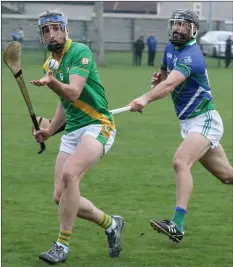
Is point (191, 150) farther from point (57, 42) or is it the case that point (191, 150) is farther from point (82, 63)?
point (57, 42)

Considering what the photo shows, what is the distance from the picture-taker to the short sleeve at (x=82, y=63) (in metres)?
7.14

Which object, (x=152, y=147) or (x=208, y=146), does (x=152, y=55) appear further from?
(x=208, y=146)

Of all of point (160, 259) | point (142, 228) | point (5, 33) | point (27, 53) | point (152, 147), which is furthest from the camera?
point (5, 33)

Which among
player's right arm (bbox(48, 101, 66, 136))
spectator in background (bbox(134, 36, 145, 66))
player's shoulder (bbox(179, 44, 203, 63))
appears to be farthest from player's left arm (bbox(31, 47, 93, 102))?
spectator in background (bbox(134, 36, 145, 66))

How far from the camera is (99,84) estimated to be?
746 centimetres

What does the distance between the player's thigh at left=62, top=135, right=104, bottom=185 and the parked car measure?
40.9 metres

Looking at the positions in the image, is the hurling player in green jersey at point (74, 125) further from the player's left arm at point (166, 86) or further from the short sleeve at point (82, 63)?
the player's left arm at point (166, 86)

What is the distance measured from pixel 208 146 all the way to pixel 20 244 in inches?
78.1

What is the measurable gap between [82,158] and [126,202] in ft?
9.18

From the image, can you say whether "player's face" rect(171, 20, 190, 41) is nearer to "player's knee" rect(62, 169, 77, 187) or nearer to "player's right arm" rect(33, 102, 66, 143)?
"player's right arm" rect(33, 102, 66, 143)

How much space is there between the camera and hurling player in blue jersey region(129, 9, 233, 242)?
808 centimetres

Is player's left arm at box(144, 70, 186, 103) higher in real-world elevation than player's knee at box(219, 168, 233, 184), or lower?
higher

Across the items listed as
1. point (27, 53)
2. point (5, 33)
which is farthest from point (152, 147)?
point (5, 33)

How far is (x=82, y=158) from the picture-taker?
7.21m
